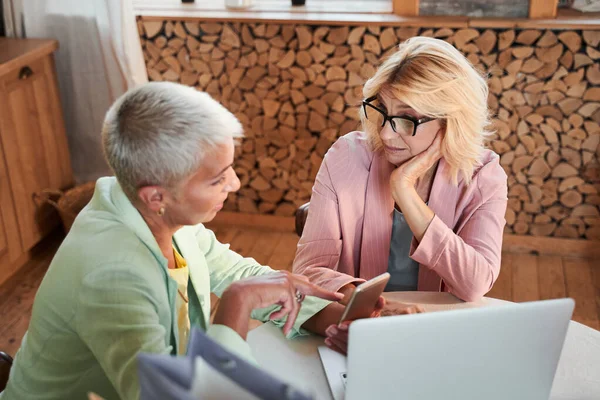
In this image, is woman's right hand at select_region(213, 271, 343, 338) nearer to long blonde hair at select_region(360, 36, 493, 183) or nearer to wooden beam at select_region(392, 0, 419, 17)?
A: long blonde hair at select_region(360, 36, 493, 183)

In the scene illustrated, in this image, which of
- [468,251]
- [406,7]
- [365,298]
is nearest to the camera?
[365,298]

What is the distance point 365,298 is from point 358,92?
1.89 meters

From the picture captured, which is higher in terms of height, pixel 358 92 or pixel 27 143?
pixel 358 92

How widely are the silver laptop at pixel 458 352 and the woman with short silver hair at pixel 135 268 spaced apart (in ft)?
0.71

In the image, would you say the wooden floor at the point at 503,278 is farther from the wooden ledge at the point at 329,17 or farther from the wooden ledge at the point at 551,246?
the wooden ledge at the point at 329,17

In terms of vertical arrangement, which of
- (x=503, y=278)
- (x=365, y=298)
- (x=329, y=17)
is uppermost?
(x=329, y=17)

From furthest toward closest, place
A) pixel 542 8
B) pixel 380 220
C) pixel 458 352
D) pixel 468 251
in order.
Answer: pixel 542 8 < pixel 380 220 < pixel 468 251 < pixel 458 352

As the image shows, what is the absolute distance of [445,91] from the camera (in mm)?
1802

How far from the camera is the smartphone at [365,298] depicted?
1313 mm

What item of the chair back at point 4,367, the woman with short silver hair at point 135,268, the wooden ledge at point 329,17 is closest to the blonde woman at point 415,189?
the woman with short silver hair at point 135,268

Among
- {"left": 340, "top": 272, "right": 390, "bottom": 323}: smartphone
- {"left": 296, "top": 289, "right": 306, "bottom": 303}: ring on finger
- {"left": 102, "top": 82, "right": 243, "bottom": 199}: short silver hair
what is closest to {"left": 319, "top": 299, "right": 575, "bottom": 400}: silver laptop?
{"left": 340, "top": 272, "right": 390, "bottom": 323}: smartphone

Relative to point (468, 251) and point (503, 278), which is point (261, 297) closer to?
point (468, 251)

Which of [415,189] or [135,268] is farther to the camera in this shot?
[415,189]

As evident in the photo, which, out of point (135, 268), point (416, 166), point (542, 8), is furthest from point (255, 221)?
point (135, 268)
